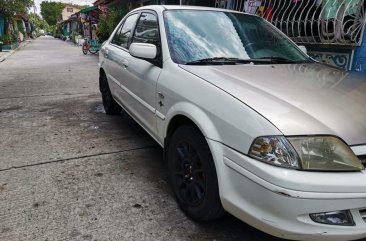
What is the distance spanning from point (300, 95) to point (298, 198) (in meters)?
0.78

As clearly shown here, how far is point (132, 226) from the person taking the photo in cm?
274

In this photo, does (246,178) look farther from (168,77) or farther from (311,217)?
(168,77)

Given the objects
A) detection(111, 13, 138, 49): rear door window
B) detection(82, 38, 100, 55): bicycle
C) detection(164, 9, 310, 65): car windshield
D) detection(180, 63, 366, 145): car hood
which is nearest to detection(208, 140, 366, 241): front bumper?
detection(180, 63, 366, 145): car hood

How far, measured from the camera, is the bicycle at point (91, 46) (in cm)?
2055

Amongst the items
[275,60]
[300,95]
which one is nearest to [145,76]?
[275,60]

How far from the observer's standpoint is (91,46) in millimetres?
21141

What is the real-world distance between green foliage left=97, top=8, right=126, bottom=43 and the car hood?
13.4 meters

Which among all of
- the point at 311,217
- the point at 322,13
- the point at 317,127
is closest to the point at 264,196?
the point at 311,217

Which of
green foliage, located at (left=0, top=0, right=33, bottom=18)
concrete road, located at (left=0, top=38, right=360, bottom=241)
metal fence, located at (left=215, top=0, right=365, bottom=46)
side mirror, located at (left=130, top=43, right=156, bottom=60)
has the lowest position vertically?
concrete road, located at (left=0, top=38, right=360, bottom=241)

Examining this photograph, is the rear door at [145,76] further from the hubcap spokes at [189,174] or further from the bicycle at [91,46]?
the bicycle at [91,46]

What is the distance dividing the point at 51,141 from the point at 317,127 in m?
3.62

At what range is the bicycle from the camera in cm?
2055

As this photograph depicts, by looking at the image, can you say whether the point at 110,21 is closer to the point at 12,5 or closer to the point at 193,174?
the point at 12,5

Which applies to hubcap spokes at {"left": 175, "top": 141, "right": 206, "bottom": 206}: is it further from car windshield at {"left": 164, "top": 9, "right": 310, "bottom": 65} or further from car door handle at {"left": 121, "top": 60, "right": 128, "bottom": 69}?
car door handle at {"left": 121, "top": 60, "right": 128, "bottom": 69}
